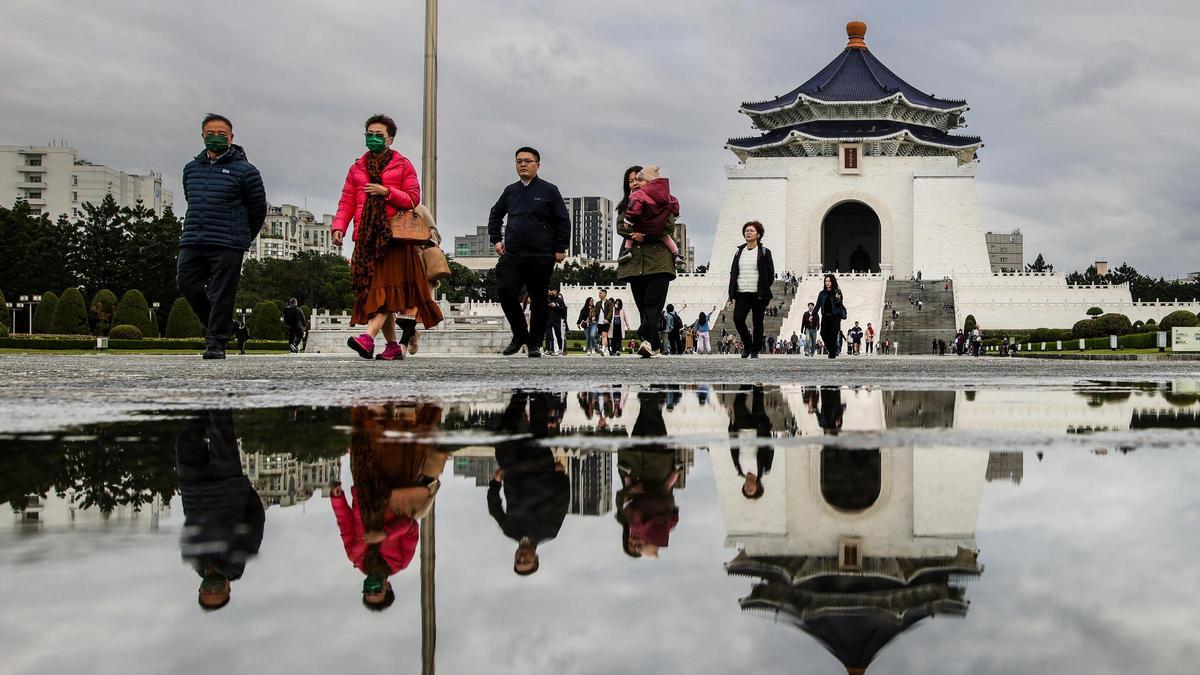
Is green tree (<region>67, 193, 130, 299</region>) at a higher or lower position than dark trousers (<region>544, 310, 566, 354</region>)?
higher

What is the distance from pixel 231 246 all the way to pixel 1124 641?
7.15 meters

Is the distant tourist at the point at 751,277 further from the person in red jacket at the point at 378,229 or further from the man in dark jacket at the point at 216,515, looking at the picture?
the man in dark jacket at the point at 216,515

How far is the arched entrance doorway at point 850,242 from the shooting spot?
59688mm

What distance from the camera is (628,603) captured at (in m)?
0.90

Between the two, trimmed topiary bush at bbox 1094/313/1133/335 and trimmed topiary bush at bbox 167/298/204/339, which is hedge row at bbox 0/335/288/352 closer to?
trimmed topiary bush at bbox 167/298/204/339

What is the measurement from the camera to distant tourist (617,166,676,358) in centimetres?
871

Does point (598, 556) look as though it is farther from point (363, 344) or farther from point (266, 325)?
point (266, 325)

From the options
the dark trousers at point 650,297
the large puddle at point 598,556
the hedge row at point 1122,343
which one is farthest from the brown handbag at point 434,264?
the hedge row at point 1122,343

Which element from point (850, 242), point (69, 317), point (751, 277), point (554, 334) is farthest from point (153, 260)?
point (751, 277)

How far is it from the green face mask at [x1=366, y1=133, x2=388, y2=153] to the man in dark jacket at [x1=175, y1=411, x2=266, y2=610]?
5248 millimetres

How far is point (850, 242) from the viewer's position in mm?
60281

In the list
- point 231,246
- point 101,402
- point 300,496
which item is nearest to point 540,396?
point 101,402

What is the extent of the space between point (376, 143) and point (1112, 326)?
26.4m

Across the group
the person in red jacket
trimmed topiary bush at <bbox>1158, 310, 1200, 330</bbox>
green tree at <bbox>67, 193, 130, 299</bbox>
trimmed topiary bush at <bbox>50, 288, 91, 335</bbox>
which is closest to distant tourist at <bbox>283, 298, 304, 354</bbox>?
trimmed topiary bush at <bbox>50, 288, 91, 335</bbox>
